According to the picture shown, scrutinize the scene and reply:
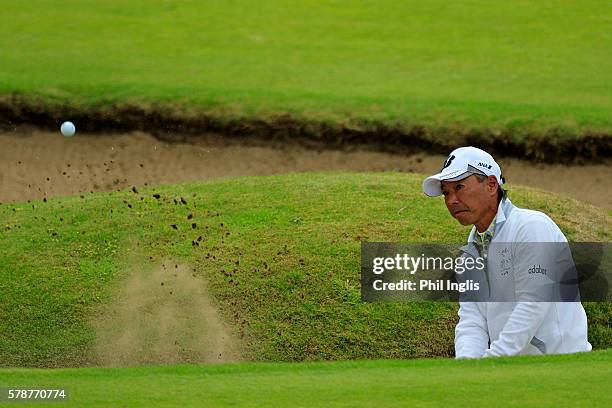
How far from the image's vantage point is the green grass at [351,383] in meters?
6.24

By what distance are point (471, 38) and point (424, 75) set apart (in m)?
2.59

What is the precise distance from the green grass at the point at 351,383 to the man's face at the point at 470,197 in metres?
1.03

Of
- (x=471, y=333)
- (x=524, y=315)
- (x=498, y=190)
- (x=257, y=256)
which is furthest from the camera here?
(x=257, y=256)

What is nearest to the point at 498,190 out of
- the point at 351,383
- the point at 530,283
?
the point at 530,283

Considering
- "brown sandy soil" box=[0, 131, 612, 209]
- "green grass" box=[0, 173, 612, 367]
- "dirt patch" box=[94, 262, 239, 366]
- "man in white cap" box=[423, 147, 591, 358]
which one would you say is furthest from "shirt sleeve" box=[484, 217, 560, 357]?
"brown sandy soil" box=[0, 131, 612, 209]

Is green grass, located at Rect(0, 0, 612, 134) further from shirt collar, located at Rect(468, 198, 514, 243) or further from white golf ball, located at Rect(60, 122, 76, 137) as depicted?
shirt collar, located at Rect(468, 198, 514, 243)

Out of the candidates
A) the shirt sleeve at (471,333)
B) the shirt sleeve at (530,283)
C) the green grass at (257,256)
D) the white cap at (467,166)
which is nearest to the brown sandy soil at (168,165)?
the green grass at (257,256)

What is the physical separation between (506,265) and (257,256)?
4.53 m

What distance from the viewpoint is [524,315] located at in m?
7.41

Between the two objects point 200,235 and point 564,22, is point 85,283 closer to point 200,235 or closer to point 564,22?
point 200,235

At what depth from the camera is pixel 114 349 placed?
10.7 metres

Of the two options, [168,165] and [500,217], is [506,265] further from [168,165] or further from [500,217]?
[168,165]

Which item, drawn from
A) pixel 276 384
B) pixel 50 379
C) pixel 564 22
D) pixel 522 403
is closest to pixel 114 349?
pixel 50 379

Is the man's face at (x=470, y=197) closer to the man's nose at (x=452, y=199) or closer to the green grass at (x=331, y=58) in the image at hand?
the man's nose at (x=452, y=199)
